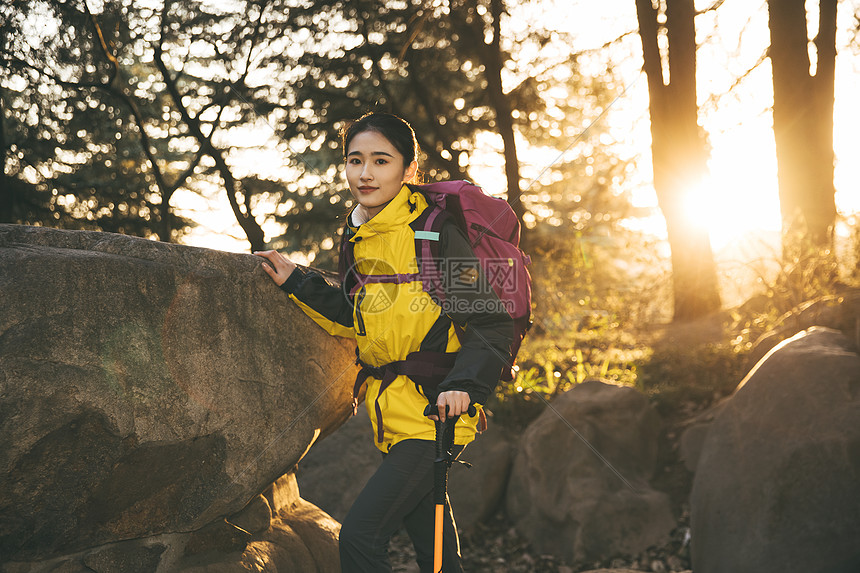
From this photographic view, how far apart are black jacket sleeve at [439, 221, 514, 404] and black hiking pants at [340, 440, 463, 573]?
340 millimetres

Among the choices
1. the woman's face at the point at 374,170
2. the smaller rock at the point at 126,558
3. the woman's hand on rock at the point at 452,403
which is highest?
the woman's face at the point at 374,170

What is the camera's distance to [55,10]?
718 cm

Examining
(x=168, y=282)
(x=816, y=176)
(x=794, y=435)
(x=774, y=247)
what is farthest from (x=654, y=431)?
(x=816, y=176)

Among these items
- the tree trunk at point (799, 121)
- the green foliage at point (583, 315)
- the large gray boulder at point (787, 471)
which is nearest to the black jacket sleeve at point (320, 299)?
the large gray boulder at point (787, 471)

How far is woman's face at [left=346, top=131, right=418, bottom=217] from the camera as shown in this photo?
311cm

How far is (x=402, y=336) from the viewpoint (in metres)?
2.85

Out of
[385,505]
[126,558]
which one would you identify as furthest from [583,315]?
[126,558]

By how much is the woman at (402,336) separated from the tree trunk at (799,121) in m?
7.95

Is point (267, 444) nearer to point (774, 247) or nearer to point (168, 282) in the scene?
point (168, 282)

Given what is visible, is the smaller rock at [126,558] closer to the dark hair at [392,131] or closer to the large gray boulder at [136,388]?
the large gray boulder at [136,388]

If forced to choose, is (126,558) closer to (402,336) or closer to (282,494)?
(282,494)

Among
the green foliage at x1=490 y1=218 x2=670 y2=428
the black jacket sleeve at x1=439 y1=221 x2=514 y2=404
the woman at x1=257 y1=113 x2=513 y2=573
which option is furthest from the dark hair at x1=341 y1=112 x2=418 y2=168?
the green foliage at x1=490 y1=218 x2=670 y2=428

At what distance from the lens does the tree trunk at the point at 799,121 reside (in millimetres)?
9141

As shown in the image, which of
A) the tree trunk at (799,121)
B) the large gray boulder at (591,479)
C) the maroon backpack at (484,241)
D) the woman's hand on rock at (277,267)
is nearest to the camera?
the maroon backpack at (484,241)
